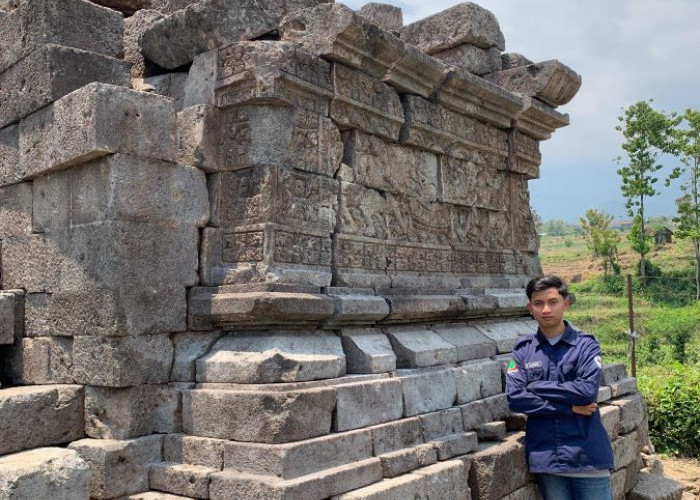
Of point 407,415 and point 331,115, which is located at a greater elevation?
point 331,115

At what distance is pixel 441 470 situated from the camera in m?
4.10

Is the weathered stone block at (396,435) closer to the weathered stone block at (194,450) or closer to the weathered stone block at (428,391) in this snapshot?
the weathered stone block at (428,391)

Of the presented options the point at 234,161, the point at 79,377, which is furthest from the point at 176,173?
the point at 79,377

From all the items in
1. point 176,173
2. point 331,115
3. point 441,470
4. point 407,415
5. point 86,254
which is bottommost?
point 441,470

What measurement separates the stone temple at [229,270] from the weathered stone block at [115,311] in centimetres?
1

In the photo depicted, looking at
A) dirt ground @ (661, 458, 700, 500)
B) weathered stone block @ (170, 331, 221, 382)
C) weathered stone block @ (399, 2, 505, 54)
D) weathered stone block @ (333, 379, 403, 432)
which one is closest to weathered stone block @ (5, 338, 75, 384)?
weathered stone block @ (170, 331, 221, 382)

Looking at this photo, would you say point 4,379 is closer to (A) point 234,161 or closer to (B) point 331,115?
(A) point 234,161

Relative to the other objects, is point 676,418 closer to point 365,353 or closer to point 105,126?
point 365,353

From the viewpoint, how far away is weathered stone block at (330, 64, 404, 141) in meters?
4.63

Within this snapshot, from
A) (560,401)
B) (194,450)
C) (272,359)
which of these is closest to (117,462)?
(194,450)

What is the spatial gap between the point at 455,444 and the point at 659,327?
2223 cm

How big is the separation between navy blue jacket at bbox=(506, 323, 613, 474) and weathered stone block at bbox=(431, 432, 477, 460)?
0.39 meters

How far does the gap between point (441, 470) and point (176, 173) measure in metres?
2.40

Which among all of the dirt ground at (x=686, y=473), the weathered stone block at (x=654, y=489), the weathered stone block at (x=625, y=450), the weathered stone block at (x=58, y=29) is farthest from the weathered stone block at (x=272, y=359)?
the dirt ground at (x=686, y=473)
